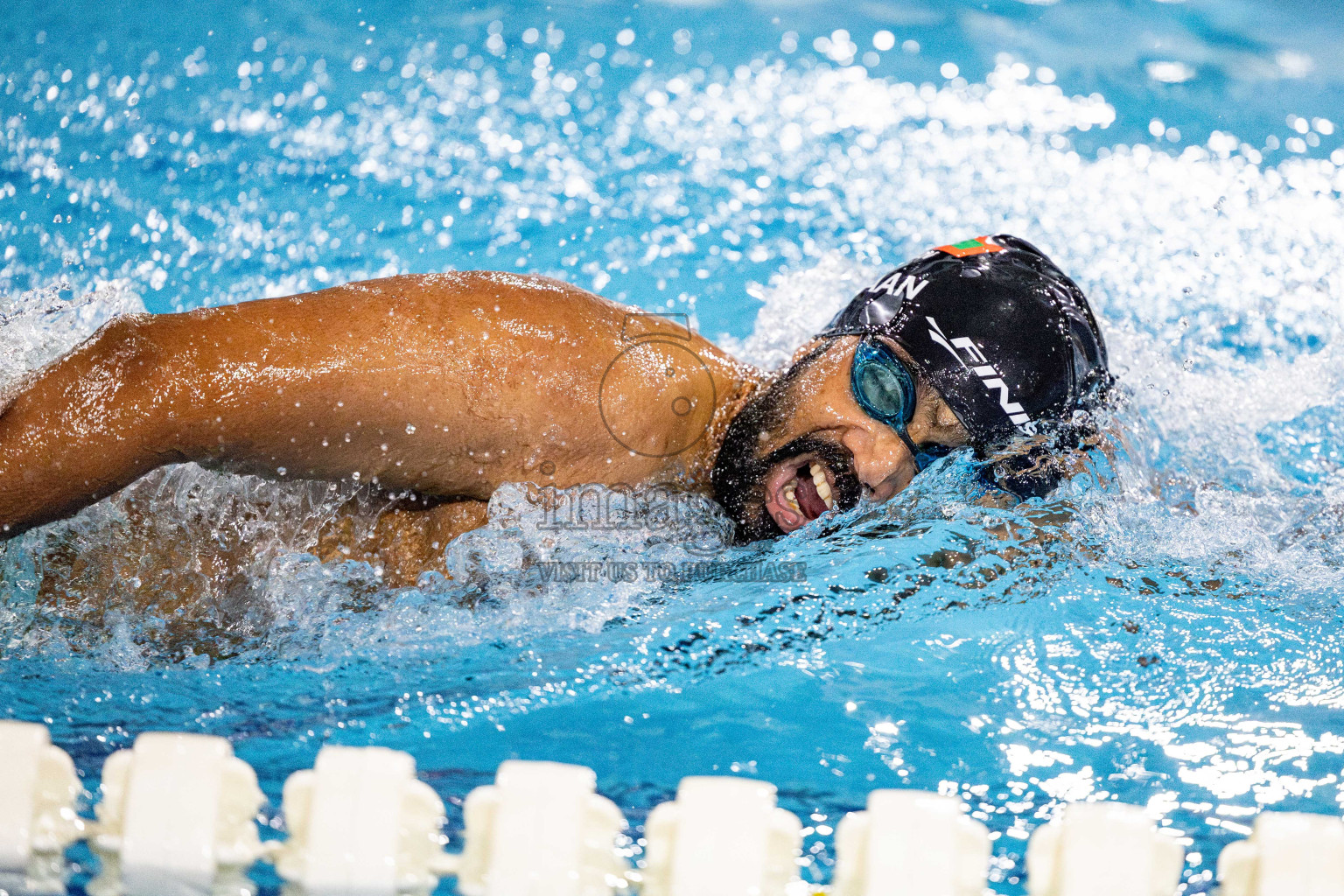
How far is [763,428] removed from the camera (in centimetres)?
225

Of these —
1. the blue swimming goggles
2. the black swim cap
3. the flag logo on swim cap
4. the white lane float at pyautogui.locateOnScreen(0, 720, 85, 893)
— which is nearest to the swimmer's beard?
the blue swimming goggles

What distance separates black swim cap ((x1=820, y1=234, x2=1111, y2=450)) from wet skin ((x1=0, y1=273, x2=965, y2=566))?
0.07 meters

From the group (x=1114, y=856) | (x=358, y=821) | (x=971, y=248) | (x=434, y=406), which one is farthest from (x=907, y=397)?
(x=358, y=821)

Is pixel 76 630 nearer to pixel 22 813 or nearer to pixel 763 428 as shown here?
pixel 22 813

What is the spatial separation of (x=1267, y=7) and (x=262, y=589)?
5.41m

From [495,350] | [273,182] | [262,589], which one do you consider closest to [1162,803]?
[495,350]

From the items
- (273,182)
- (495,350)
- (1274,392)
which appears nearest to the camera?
(495,350)

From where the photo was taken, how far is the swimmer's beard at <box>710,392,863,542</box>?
7.37 ft

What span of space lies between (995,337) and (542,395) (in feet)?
3.10

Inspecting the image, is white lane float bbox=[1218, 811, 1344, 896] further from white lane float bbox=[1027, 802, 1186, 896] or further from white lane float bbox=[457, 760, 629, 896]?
white lane float bbox=[457, 760, 629, 896]

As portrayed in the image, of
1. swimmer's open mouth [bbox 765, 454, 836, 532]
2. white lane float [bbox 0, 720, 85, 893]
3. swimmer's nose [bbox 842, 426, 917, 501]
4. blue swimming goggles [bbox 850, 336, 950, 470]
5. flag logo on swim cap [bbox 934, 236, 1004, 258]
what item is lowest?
white lane float [bbox 0, 720, 85, 893]

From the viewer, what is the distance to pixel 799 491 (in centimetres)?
233

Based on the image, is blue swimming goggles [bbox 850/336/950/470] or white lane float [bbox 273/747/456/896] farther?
blue swimming goggles [bbox 850/336/950/470]

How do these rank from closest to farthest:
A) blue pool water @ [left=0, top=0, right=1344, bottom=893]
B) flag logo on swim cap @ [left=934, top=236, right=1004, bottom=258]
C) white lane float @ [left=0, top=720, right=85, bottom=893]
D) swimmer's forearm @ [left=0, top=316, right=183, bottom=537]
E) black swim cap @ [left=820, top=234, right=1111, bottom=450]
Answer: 1. white lane float @ [left=0, top=720, right=85, bottom=893]
2. swimmer's forearm @ [left=0, top=316, right=183, bottom=537]
3. blue pool water @ [left=0, top=0, right=1344, bottom=893]
4. black swim cap @ [left=820, top=234, right=1111, bottom=450]
5. flag logo on swim cap @ [left=934, top=236, right=1004, bottom=258]
